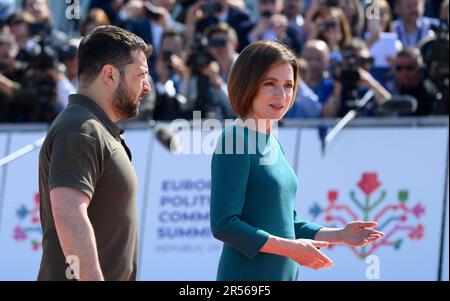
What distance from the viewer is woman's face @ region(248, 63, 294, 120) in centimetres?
427

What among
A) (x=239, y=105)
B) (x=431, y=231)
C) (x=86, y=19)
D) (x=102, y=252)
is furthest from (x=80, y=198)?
(x=86, y=19)

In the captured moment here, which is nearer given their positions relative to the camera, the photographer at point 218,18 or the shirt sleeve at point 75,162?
the shirt sleeve at point 75,162

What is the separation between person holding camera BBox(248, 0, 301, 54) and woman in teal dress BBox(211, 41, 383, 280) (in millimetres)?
6090

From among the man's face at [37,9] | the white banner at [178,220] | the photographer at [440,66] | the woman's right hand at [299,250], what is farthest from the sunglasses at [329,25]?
the woman's right hand at [299,250]

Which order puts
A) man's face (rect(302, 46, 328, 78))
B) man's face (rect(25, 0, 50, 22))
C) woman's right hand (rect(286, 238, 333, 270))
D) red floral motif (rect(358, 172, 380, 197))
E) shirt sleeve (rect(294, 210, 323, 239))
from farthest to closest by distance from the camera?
man's face (rect(25, 0, 50, 22)) → man's face (rect(302, 46, 328, 78)) → red floral motif (rect(358, 172, 380, 197)) → shirt sleeve (rect(294, 210, 323, 239)) → woman's right hand (rect(286, 238, 333, 270))

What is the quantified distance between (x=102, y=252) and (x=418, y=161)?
5.13 metres

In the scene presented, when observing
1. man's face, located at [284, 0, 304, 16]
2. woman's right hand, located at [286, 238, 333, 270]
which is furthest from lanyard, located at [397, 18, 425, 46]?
woman's right hand, located at [286, 238, 333, 270]

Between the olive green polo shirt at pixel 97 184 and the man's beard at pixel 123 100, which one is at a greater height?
the man's beard at pixel 123 100

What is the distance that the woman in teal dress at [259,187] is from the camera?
407 cm

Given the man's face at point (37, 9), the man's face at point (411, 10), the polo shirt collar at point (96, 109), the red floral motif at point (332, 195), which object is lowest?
the red floral motif at point (332, 195)

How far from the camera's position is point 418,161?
883cm

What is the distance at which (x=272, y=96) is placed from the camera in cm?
428

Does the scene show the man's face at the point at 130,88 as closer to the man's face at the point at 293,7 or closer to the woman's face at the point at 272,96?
the woman's face at the point at 272,96

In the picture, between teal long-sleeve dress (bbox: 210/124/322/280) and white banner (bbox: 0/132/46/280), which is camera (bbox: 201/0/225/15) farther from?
teal long-sleeve dress (bbox: 210/124/322/280)
